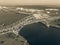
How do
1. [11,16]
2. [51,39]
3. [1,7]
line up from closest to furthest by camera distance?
[51,39], [11,16], [1,7]

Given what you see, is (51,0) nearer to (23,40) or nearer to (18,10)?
(18,10)

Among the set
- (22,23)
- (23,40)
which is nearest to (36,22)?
(22,23)

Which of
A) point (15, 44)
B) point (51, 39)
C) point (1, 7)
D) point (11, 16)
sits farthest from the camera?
point (1, 7)

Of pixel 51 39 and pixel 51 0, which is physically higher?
pixel 51 0

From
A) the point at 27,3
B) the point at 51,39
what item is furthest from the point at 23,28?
the point at 27,3

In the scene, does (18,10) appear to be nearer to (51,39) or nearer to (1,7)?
(1,7)

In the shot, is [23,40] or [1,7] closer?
[23,40]
